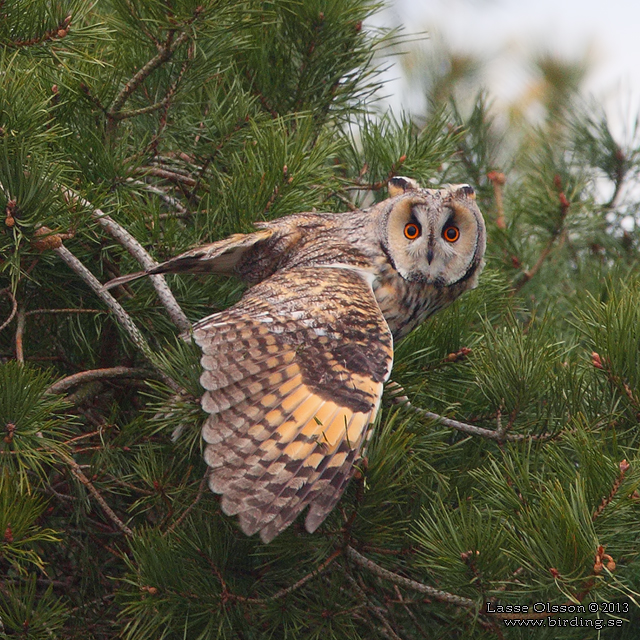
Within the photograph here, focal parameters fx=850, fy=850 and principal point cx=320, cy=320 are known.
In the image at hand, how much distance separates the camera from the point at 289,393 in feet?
5.68

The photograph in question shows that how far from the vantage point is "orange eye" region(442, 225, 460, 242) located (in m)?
2.35

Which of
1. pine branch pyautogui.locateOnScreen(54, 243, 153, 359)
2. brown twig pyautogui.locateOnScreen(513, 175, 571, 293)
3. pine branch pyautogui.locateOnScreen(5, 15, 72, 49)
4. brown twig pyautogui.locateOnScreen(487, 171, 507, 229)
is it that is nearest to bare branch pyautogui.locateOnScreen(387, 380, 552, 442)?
pine branch pyautogui.locateOnScreen(54, 243, 153, 359)

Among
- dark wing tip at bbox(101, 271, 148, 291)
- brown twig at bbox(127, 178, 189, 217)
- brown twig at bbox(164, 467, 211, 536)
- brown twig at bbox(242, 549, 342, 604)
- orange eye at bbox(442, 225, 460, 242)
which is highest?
brown twig at bbox(127, 178, 189, 217)

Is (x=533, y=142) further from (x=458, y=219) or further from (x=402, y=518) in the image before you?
(x=402, y=518)

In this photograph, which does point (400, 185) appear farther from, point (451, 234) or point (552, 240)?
point (552, 240)

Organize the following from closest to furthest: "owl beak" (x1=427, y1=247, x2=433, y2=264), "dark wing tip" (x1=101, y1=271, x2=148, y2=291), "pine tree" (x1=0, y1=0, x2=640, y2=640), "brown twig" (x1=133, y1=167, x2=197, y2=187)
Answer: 1. "pine tree" (x1=0, y1=0, x2=640, y2=640)
2. "dark wing tip" (x1=101, y1=271, x2=148, y2=291)
3. "brown twig" (x1=133, y1=167, x2=197, y2=187)
4. "owl beak" (x1=427, y1=247, x2=433, y2=264)

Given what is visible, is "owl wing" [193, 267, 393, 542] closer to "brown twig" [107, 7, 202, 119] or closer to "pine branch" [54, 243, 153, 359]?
"pine branch" [54, 243, 153, 359]

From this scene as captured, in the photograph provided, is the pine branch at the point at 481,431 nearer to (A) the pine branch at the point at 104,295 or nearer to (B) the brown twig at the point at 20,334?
(A) the pine branch at the point at 104,295

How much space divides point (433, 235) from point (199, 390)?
3.12ft

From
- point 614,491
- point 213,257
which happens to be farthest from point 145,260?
point 614,491

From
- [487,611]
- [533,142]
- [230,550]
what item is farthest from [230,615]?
[533,142]

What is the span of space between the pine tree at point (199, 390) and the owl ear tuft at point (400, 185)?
0.13 m

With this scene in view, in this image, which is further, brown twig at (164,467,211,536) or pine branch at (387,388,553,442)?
pine branch at (387,388,553,442)

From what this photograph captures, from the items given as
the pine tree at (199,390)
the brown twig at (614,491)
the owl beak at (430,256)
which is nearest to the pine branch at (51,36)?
the pine tree at (199,390)
